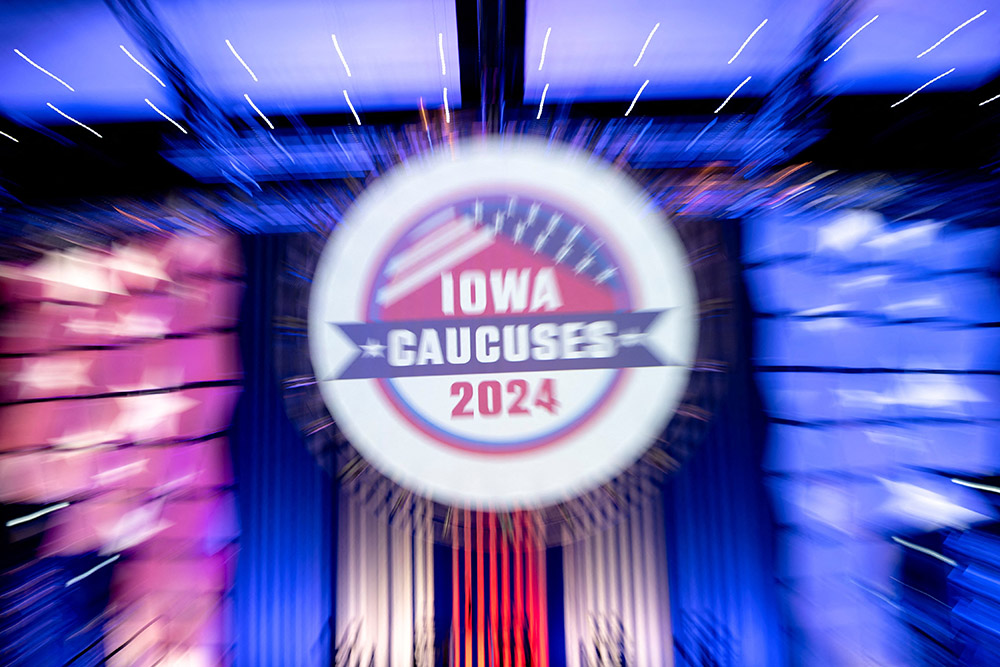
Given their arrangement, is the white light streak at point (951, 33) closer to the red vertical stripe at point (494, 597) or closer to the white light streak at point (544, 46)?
the white light streak at point (544, 46)

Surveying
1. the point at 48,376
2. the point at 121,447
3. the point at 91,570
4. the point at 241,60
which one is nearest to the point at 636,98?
the point at 241,60

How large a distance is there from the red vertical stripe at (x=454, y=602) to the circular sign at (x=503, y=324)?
11 centimetres

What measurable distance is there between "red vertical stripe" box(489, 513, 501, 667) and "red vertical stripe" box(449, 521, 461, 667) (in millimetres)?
89

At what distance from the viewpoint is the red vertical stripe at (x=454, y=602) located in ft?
4.66

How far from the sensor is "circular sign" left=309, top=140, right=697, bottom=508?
4.67ft

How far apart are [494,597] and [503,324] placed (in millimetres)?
727

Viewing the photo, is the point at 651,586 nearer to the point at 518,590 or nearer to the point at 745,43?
the point at 518,590

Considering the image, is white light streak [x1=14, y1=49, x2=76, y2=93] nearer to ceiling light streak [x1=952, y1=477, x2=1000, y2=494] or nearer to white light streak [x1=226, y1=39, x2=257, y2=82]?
white light streak [x1=226, y1=39, x2=257, y2=82]

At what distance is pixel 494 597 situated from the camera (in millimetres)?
1427

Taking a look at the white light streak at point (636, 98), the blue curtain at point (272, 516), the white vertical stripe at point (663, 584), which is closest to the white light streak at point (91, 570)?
the blue curtain at point (272, 516)

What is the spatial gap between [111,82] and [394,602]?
1566 millimetres

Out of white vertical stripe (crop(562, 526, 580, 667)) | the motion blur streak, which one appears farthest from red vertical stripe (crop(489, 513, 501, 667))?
the motion blur streak

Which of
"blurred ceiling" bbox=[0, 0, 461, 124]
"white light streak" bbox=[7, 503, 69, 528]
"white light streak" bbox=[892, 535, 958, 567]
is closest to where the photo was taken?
"blurred ceiling" bbox=[0, 0, 461, 124]

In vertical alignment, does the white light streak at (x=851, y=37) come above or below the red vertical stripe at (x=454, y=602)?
above
